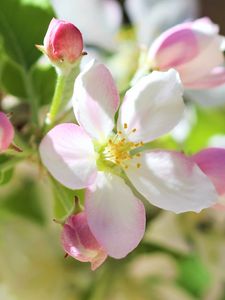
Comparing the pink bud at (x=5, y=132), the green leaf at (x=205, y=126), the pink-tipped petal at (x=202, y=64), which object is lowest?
the green leaf at (x=205, y=126)

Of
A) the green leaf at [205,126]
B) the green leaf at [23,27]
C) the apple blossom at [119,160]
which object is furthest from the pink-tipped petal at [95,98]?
the green leaf at [205,126]

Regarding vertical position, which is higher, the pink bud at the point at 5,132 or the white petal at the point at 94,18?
the pink bud at the point at 5,132

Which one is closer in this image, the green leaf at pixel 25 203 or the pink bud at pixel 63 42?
the pink bud at pixel 63 42

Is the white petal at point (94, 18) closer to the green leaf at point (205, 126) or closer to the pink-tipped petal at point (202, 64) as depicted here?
the green leaf at point (205, 126)

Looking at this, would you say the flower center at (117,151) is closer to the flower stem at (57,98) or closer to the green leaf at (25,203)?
the flower stem at (57,98)

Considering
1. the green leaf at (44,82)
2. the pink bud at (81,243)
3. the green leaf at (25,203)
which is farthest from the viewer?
the green leaf at (25,203)

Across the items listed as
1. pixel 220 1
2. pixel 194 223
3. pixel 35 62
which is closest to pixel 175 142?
pixel 194 223

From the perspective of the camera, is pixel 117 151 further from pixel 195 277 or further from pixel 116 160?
pixel 195 277

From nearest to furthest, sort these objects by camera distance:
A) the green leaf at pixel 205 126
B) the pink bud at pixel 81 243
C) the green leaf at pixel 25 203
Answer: the pink bud at pixel 81 243, the green leaf at pixel 25 203, the green leaf at pixel 205 126
